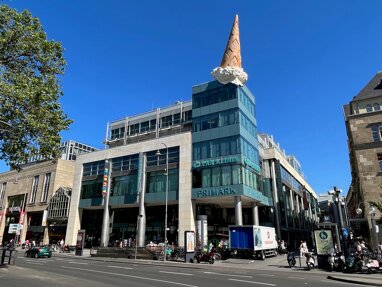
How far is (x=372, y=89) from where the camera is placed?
43.2 meters

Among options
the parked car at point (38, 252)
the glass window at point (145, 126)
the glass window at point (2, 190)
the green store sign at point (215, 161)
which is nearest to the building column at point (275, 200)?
the green store sign at point (215, 161)

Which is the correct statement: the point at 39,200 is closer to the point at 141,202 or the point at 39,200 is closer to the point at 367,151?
the point at 141,202

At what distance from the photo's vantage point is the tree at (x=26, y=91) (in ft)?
51.0

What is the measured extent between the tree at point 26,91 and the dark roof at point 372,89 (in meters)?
39.4

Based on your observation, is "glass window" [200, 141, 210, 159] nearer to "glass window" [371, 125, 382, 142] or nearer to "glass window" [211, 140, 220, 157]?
"glass window" [211, 140, 220, 157]

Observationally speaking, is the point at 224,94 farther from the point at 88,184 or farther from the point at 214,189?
the point at 88,184

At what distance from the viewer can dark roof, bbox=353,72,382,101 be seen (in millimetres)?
41719

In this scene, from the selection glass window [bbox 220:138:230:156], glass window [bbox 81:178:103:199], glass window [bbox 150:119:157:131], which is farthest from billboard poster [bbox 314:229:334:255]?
glass window [bbox 150:119:157:131]

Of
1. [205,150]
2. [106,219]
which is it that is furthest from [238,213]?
[106,219]

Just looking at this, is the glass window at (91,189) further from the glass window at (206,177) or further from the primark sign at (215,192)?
the glass window at (206,177)

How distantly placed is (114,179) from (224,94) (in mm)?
23686

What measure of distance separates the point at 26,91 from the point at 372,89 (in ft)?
145

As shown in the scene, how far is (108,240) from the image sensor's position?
5178 cm

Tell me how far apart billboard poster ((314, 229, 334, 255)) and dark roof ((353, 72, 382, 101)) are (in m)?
26.0
